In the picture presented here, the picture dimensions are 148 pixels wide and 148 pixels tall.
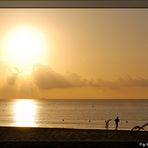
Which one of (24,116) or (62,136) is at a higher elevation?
(24,116)

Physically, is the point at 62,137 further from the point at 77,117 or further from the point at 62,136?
the point at 77,117

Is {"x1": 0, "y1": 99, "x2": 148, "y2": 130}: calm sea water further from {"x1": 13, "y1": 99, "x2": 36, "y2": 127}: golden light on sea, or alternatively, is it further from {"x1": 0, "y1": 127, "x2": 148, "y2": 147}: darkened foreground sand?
{"x1": 0, "y1": 127, "x2": 148, "y2": 147}: darkened foreground sand

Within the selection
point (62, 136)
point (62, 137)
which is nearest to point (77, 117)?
point (62, 136)

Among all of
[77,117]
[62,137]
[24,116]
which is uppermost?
[24,116]

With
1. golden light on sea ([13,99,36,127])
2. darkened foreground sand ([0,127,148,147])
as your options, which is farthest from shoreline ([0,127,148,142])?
golden light on sea ([13,99,36,127])

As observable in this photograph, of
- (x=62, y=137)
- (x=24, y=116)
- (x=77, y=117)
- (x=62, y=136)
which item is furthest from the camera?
(x=24, y=116)

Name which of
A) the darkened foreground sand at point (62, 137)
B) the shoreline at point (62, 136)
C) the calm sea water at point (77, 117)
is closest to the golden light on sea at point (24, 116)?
the calm sea water at point (77, 117)

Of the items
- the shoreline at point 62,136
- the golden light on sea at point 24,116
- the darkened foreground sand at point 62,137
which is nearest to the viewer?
the darkened foreground sand at point 62,137

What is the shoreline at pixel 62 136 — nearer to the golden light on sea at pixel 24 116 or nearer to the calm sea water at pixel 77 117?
the calm sea water at pixel 77 117
